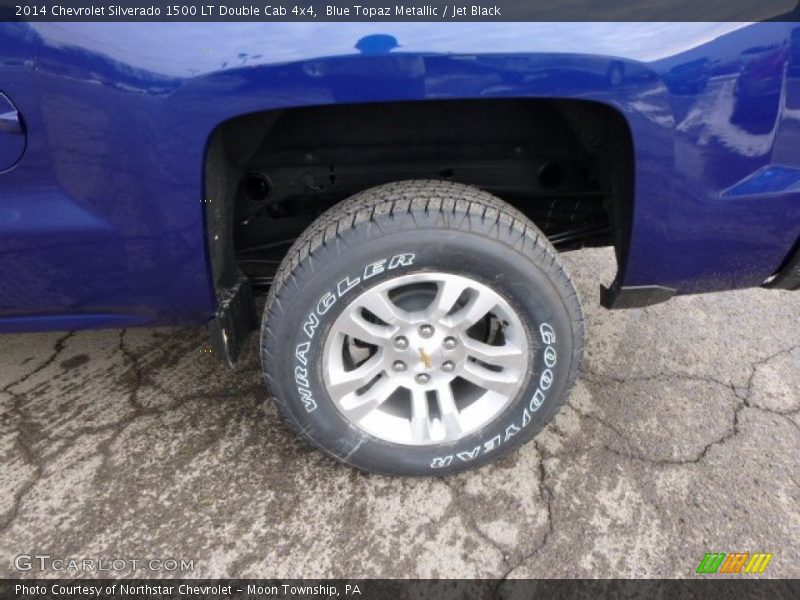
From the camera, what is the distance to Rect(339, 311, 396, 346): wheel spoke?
1.60m

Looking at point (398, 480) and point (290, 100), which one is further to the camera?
point (398, 480)

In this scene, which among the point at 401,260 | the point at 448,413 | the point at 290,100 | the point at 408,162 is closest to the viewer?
the point at 290,100

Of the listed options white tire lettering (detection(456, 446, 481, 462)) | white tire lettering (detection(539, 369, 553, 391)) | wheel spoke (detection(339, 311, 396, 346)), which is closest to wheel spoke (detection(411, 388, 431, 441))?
white tire lettering (detection(456, 446, 481, 462))

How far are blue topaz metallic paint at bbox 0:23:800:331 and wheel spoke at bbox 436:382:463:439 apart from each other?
72 centimetres

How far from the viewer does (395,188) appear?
1621 mm

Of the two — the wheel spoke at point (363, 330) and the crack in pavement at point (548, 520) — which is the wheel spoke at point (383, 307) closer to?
the wheel spoke at point (363, 330)

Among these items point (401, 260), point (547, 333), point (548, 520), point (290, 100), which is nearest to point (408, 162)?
point (401, 260)

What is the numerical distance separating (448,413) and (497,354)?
0.81 feet

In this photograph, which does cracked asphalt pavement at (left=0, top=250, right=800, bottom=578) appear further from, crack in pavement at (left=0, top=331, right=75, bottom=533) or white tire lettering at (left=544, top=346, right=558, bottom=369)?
white tire lettering at (left=544, top=346, right=558, bottom=369)

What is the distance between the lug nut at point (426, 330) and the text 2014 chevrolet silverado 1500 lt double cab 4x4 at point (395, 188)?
25 mm

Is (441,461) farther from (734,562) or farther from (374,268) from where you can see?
(734,562)

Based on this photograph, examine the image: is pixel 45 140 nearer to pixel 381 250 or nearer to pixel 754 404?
pixel 381 250

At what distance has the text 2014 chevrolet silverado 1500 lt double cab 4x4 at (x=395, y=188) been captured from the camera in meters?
1.32

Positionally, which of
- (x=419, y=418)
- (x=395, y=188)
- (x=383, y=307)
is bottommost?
(x=419, y=418)
